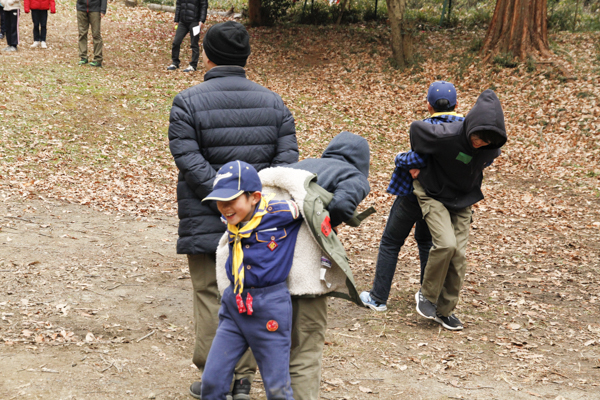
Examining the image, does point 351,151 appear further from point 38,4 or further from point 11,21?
point 11,21

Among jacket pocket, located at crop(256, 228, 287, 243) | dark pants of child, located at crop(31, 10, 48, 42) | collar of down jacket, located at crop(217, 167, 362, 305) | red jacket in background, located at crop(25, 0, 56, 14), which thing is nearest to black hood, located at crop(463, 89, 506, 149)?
collar of down jacket, located at crop(217, 167, 362, 305)

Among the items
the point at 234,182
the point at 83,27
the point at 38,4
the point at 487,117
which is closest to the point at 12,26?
the point at 38,4

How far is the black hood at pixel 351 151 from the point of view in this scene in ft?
11.5

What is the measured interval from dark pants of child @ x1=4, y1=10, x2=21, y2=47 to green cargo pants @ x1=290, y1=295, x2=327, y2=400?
14439 millimetres

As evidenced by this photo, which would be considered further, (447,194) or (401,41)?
(401,41)

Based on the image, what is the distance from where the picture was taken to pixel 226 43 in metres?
3.57

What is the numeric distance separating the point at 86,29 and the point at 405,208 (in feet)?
38.8

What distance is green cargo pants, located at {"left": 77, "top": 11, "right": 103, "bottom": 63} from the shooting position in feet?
45.8

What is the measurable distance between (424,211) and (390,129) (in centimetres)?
825

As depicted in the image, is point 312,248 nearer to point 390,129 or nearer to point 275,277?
point 275,277

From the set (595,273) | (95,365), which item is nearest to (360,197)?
(95,365)

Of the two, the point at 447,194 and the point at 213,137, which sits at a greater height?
the point at 213,137

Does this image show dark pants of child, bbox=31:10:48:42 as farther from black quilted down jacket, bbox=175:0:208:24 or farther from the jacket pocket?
the jacket pocket

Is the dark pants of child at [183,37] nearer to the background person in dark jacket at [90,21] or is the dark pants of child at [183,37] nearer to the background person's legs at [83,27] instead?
the background person in dark jacket at [90,21]
